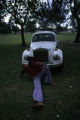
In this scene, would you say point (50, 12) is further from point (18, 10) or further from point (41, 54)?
point (41, 54)

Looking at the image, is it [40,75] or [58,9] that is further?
[58,9]

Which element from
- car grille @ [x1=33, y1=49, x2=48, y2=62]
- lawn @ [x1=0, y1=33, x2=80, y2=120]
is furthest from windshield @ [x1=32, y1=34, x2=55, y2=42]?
lawn @ [x1=0, y1=33, x2=80, y2=120]

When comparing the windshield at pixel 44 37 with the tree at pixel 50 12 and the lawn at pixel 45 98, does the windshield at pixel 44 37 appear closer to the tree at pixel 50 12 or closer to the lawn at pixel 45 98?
the lawn at pixel 45 98

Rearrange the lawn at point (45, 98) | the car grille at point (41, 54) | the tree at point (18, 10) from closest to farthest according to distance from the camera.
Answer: the lawn at point (45, 98)
the car grille at point (41, 54)
the tree at point (18, 10)

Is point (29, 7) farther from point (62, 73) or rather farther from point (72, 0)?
point (62, 73)

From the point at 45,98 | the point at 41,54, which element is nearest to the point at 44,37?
the point at 41,54

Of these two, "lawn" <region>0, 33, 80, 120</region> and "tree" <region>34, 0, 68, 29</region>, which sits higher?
"tree" <region>34, 0, 68, 29</region>

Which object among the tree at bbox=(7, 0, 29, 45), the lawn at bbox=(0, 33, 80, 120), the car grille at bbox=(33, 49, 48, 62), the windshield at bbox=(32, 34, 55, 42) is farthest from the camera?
the tree at bbox=(7, 0, 29, 45)

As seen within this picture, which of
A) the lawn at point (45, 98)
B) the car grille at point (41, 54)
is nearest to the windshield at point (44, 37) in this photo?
the car grille at point (41, 54)

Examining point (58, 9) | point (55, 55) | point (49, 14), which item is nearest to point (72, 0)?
point (58, 9)

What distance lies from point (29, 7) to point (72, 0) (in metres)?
5.84

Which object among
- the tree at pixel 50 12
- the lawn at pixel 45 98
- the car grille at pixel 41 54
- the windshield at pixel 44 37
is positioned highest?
the tree at pixel 50 12

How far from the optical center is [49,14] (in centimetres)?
2206

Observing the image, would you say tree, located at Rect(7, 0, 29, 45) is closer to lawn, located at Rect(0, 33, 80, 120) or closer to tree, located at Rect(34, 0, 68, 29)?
tree, located at Rect(34, 0, 68, 29)
